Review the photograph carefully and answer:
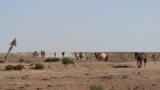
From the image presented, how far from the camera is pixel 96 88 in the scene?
27250 millimetres

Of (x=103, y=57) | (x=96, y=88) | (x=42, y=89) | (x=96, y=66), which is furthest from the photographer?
(x=103, y=57)

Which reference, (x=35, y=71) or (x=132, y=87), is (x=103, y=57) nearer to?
(x=35, y=71)

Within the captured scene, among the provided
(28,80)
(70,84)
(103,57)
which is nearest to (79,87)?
(70,84)

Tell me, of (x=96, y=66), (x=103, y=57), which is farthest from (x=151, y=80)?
(x=103, y=57)

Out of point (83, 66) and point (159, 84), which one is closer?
point (159, 84)

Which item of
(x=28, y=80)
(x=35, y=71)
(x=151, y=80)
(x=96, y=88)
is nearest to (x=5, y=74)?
(x=35, y=71)

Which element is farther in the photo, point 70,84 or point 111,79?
point 111,79

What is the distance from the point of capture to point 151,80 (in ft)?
121

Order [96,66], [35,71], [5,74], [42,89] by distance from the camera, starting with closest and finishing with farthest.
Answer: [42,89] < [5,74] < [35,71] < [96,66]

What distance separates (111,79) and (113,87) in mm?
5381

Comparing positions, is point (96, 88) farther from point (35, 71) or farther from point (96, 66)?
point (96, 66)

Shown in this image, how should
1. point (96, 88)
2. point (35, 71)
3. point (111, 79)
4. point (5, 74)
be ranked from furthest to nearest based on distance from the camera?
point (35, 71)
point (5, 74)
point (111, 79)
point (96, 88)

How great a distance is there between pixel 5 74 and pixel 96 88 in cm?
2243

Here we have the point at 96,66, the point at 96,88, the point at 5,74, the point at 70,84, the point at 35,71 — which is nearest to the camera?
the point at 96,88
